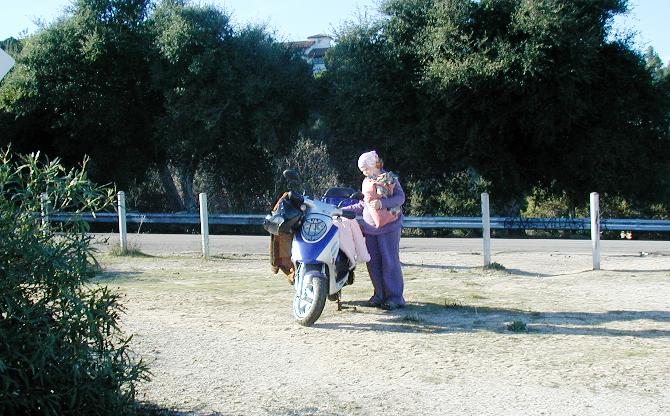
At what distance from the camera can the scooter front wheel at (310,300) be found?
307 inches

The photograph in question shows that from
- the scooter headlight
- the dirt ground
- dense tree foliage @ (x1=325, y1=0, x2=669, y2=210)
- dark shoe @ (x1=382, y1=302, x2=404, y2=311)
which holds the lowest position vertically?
the dirt ground

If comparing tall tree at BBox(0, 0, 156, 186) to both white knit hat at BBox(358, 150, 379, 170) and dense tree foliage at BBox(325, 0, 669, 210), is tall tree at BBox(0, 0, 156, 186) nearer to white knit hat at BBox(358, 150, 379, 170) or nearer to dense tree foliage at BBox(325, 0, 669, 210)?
dense tree foliage at BBox(325, 0, 669, 210)

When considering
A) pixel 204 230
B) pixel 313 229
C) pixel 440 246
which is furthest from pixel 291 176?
pixel 440 246

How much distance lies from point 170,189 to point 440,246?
42.8ft

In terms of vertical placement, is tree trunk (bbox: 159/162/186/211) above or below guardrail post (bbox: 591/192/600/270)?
above

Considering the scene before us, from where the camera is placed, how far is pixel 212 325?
811 cm

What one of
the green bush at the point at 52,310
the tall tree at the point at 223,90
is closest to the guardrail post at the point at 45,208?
the green bush at the point at 52,310

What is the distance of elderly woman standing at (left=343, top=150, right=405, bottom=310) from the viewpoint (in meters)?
8.71

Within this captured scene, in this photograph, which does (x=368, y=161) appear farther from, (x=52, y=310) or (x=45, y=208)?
(x=52, y=310)

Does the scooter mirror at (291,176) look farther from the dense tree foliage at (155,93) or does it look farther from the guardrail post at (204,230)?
the dense tree foliage at (155,93)

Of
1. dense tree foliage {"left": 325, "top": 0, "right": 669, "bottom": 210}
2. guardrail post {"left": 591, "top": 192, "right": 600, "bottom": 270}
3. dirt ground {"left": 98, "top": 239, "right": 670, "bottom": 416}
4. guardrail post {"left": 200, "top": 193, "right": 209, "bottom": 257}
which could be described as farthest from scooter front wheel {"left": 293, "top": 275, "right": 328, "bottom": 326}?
dense tree foliage {"left": 325, "top": 0, "right": 669, "bottom": 210}

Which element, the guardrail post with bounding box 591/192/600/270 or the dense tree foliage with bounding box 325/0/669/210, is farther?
the dense tree foliage with bounding box 325/0/669/210

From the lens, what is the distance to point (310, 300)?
7.99 metres

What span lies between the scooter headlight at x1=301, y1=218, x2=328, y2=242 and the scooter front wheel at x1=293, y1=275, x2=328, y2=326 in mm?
414
